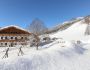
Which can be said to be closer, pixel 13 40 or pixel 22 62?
pixel 22 62

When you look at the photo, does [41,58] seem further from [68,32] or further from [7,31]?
[68,32]

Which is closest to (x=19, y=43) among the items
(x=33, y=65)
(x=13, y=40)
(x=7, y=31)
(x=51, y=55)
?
(x=13, y=40)

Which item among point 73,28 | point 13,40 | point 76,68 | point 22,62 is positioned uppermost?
point 73,28

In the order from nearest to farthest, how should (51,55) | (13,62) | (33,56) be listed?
1. (13,62)
2. (33,56)
3. (51,55)

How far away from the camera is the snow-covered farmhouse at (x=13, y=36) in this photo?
51.3 metres

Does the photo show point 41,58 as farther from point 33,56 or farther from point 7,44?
point 7,44

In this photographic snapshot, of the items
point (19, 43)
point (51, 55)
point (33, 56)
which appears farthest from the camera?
point (19, 43)

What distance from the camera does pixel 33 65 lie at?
1862 cm

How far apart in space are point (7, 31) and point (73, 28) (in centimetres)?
7098

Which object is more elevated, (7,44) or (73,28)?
(73,28)

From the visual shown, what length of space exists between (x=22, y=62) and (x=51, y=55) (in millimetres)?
6729

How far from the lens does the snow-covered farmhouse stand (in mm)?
51281

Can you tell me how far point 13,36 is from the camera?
51.6m

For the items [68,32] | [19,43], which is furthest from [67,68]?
[68,32]
